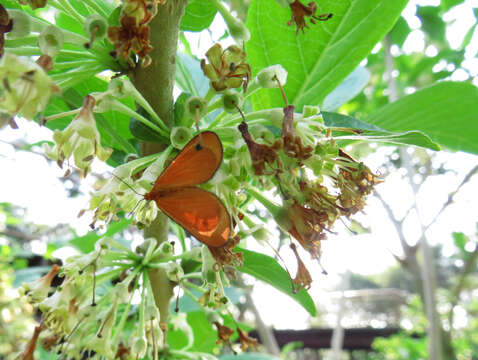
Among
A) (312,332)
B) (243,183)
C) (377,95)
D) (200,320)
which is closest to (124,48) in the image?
(243,183)

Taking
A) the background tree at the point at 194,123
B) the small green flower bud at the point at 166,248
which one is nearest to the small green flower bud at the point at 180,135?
the background tree at the point at 194,123

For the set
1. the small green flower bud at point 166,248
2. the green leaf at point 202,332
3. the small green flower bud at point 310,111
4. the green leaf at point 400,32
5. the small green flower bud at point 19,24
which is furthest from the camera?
the green leaf at point 400,32

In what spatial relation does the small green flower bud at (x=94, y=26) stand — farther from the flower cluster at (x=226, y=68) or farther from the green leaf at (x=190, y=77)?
the green leaf at (x=190, y=77)

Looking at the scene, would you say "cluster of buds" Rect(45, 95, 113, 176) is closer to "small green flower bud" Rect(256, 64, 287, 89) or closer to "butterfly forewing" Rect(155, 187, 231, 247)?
"butterfly forewing" Rect(155, 187, 231, 247)

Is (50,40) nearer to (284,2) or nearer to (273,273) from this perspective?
A: (284,2)

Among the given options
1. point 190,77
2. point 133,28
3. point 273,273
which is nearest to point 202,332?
point 273,273

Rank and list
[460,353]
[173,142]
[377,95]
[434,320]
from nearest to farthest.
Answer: [173,142] → [434,320] → [377,95] → [460,353]

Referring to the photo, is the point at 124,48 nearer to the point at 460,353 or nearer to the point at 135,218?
the point at 135,218
